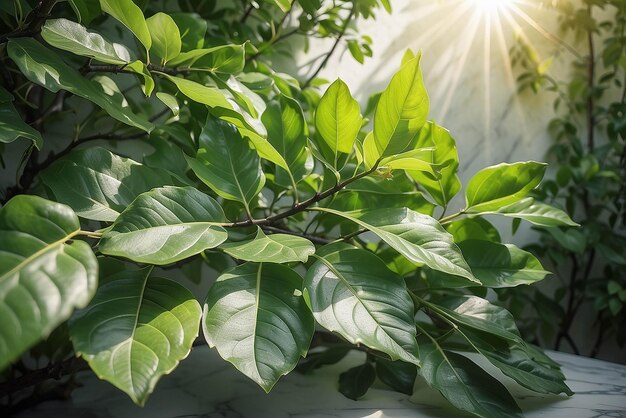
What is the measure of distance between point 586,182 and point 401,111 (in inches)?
40.2

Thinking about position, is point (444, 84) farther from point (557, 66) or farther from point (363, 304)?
point (363, 304)

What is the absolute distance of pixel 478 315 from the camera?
2.15ft

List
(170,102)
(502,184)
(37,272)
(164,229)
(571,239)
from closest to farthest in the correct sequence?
(37,272), (164,229), (170,102), (502,184), (571,239)

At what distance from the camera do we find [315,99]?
0.93 metres

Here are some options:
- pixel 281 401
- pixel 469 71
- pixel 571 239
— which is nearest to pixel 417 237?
pixel 281 401

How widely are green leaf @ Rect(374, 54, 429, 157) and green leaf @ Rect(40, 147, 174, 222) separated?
25 cm

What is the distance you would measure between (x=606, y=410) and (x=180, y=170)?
62 cm

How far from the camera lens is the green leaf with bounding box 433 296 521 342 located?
0.60 m

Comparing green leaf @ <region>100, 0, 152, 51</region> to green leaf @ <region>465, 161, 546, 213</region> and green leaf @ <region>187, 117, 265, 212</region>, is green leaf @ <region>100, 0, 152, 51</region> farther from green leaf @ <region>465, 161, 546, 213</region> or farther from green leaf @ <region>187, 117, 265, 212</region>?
green leaf @ <region>465, 161, 546, 213</region>

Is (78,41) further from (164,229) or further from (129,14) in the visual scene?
(164,229)

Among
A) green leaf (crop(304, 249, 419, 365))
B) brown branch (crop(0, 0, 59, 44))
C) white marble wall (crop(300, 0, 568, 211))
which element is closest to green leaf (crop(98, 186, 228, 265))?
green leaf (crop(304, 249, 419, 365))

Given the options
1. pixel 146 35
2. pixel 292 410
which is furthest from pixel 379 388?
pixel 146 35

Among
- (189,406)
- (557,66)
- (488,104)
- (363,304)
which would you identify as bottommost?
(189,406)

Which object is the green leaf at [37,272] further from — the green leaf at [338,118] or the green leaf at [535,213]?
the green leaf at [535,213]
